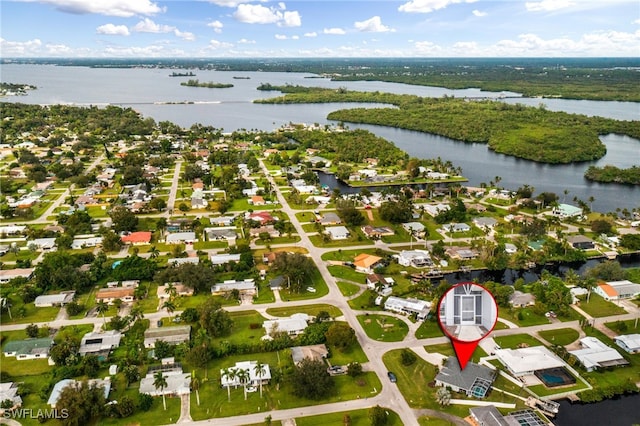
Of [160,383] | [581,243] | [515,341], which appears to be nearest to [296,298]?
[160,383]

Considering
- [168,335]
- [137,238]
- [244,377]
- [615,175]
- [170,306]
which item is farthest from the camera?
[615,175]

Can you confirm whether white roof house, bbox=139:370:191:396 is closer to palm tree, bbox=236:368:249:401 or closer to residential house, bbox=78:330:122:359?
palm tree, bbox=236:368:249:401

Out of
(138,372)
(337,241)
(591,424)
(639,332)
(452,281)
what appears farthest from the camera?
(337,241)

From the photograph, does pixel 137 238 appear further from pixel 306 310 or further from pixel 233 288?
pixel 306 310

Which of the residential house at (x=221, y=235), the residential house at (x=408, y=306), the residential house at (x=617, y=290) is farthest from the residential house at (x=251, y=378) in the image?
the residential house at (x=617, y=290)

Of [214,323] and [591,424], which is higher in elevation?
[214,323]

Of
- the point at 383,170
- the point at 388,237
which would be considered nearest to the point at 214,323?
the point at 388,237

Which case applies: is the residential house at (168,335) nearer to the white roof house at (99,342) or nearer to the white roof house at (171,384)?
the white roof house at (99,342)

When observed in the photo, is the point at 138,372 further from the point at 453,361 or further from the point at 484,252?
the point at 484,252
